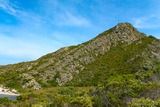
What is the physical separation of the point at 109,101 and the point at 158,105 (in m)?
35.2

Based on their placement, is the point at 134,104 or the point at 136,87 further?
the point at 136,87

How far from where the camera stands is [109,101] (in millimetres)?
132500

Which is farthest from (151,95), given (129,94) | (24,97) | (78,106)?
(24,97)

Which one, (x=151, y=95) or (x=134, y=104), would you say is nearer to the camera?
(x=134, y=104)

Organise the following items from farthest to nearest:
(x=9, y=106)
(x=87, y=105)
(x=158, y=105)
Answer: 1. (x=9, y=106)
2. (x=87, y=105)
3. (x=158, y=105)

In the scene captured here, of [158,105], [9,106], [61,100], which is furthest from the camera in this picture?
[9,106]

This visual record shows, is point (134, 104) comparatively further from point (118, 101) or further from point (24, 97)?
point (24, 97)

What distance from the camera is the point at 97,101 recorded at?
13288 centimetres

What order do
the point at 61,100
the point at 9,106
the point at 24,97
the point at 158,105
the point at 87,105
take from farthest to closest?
the point at 24,97
the point at 9,106
the point at 61,100
the point at 87,105
the point at 158,105

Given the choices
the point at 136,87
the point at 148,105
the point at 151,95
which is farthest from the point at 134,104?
the point at 136,87

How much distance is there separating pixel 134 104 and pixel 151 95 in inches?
1546

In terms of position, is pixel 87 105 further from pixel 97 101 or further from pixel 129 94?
pixel 129 94

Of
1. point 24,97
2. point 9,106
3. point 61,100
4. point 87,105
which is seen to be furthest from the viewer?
point 24,97

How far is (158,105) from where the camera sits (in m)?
98.9
